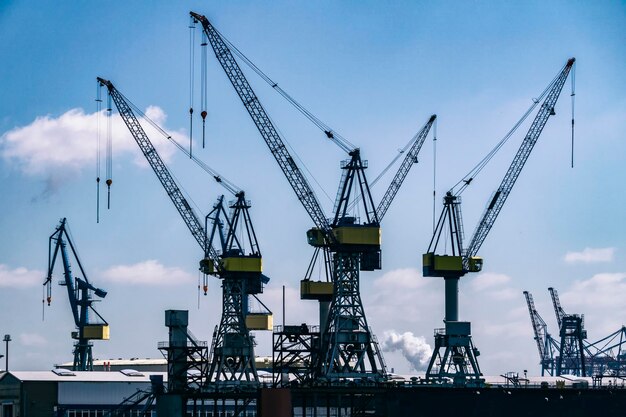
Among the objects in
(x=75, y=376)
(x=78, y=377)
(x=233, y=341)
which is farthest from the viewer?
(x=233, y=341)

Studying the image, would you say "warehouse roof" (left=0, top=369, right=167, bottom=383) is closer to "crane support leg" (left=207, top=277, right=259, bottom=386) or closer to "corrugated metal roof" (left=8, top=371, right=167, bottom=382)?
"corrugated metal roof" (left=8, top=371, right=167, bottom=382)

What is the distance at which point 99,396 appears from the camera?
15075cm

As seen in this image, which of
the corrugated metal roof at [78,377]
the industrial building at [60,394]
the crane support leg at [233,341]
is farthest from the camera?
the crane support leg at [233,341]

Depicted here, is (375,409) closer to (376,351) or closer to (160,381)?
(376,351)

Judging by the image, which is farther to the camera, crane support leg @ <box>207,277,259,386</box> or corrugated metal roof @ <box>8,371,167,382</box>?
crane support leg @ <box>207,277,259,386</box>

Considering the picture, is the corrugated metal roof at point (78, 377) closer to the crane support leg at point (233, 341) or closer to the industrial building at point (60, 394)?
the industrial building at point (60, 394)

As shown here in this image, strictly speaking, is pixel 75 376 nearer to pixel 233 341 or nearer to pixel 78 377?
pixel 78 377

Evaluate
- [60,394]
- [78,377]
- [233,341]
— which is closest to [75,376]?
[78,377]

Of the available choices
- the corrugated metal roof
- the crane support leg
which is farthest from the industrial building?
the crane support leg

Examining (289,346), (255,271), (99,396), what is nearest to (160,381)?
(99,396)

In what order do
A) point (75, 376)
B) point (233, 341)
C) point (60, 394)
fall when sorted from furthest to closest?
point (233, 341)
point (75, 376)
point (60, 394)

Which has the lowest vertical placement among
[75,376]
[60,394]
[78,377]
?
[60,394]

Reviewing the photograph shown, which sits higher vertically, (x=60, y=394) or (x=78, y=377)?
(x=78, y=377)

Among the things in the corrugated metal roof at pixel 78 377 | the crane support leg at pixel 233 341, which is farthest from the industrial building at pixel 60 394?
the crane support leg at pixel 233 341
